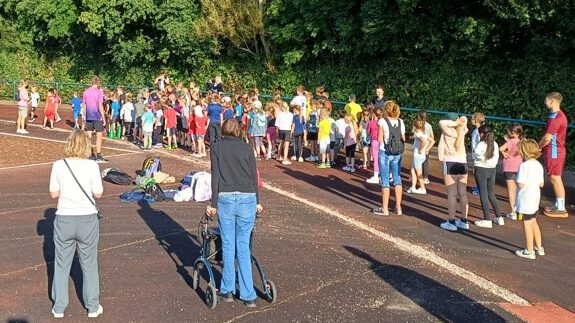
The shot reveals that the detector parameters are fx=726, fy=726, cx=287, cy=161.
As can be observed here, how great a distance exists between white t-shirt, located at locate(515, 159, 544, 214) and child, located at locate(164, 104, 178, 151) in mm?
12083

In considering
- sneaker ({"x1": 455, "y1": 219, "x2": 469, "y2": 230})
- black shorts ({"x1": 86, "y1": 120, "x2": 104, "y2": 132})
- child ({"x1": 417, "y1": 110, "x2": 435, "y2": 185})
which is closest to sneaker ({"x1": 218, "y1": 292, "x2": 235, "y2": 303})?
sneaker ({"x1": 455, "y1": 219, "x2": 469, "y2": 230})

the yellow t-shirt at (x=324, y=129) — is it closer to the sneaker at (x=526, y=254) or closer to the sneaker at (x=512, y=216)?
the sneaker at (x=512, y=216)

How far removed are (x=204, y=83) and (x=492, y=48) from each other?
47.2ft

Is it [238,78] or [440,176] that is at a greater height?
[238,78]

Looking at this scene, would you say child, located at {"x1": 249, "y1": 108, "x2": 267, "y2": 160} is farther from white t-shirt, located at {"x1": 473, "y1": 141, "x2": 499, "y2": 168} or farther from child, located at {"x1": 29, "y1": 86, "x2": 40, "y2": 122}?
child, located at {"x1": 29, "y1": 86, "x2": 40, "y2": 122}

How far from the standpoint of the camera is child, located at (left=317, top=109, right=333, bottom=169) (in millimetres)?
16906

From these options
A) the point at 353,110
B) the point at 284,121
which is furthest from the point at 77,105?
the point at 353,110

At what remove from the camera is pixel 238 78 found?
97.0ft

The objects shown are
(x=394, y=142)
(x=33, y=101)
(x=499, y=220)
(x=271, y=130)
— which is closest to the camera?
(x=499, y=220)

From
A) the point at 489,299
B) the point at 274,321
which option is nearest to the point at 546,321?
the point at 489,299

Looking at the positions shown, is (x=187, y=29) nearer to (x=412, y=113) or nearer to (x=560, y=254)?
(x=412, y=113)

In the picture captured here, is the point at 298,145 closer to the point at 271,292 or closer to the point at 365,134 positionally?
the point at 365,134

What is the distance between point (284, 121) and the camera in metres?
17.8

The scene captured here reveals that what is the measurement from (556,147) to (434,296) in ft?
18.9
